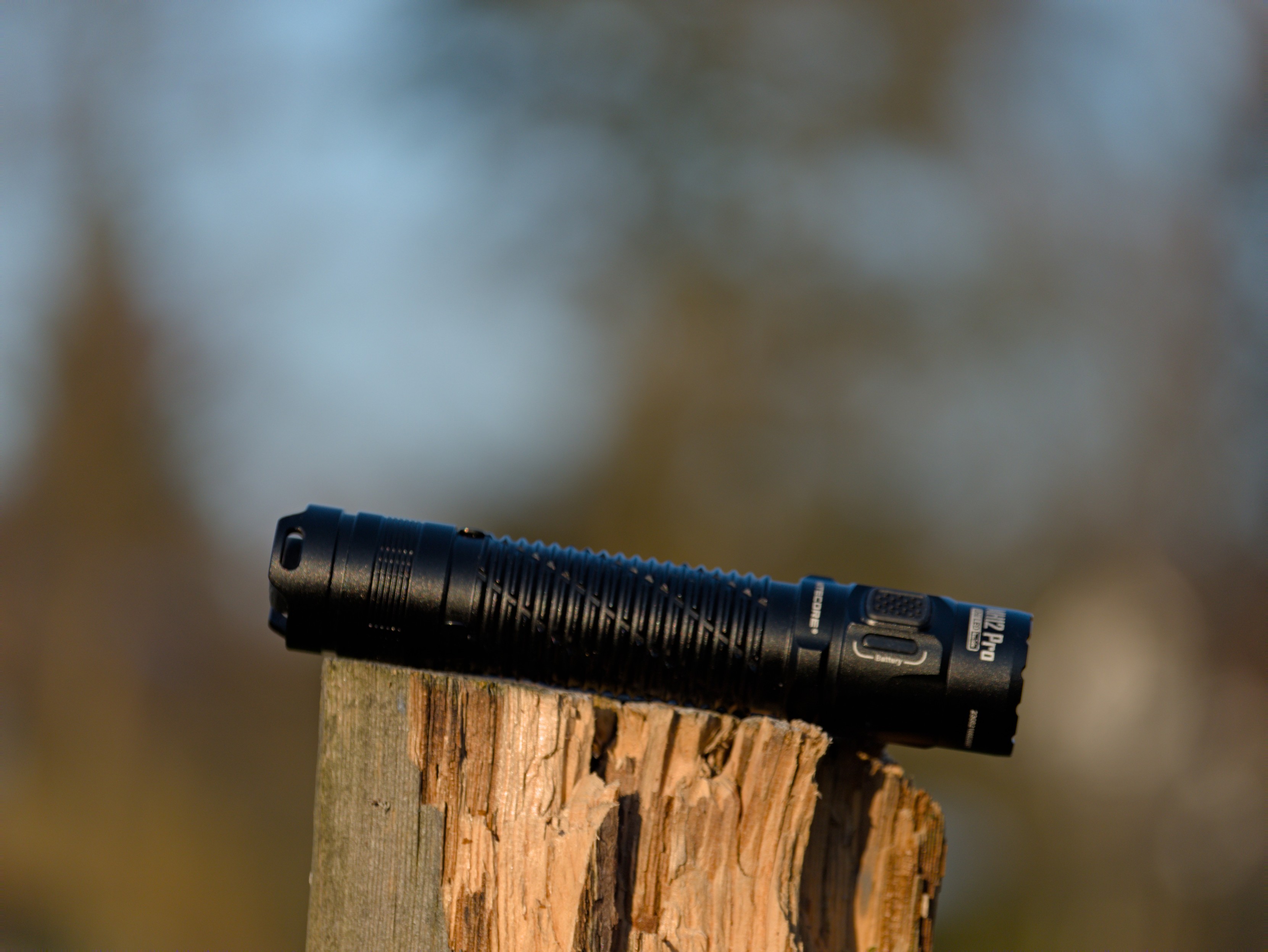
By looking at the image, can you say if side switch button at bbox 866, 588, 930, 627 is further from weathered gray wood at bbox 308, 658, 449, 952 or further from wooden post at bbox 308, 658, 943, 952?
weathered gray wood at bbox 308, 658, 449, 952

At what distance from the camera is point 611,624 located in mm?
1413

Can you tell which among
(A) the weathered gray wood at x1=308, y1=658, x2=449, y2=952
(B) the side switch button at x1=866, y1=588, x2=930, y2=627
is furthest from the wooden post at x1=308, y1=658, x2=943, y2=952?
(B) the side switch button at x1=866, y1=588, x2=930, y2=627

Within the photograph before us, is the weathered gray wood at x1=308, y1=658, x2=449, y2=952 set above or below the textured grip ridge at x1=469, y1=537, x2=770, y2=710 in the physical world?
below

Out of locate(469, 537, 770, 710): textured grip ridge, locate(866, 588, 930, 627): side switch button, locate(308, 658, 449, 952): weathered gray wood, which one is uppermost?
locate(866, 588, 930, 627): side switch button

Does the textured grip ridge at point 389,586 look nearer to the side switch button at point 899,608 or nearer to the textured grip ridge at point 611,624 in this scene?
the textured grip ridge at point 611,624

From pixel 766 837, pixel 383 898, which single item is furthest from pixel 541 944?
pixel 766 837

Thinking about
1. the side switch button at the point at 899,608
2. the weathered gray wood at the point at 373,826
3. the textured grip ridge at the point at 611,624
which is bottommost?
the weathered gray wood at the point at 373,826

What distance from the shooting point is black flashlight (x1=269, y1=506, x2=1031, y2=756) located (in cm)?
140

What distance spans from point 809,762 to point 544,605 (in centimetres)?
50

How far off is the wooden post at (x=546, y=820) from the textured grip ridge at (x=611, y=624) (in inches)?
1.8

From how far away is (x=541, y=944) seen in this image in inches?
53.8

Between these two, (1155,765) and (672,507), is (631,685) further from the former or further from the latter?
(1155,765)

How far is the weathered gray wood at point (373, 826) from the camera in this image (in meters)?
1.43

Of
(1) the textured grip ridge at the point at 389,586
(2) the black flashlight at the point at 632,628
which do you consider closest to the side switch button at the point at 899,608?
(2) the black flashlight at the point at 632,628
